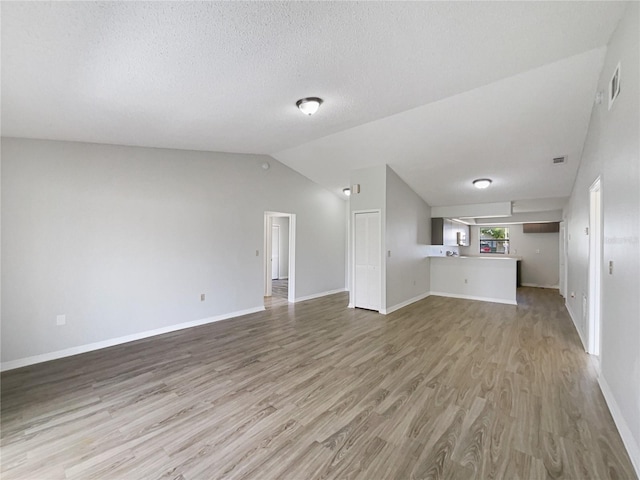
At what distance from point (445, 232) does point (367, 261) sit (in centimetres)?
312

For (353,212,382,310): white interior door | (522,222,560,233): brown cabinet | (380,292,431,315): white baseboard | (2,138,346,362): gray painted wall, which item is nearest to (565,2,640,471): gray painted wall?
(380,292,431,315): white baseboard

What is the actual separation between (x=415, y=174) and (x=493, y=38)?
12.0 feet

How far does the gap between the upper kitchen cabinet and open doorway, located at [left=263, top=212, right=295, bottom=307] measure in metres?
3.82

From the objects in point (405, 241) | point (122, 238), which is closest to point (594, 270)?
point (405, 241)

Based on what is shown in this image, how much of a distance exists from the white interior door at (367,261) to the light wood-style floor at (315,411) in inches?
61.9

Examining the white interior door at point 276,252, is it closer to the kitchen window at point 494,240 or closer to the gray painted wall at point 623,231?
the kitchen window at point 494,240

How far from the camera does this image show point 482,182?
5.69 metres

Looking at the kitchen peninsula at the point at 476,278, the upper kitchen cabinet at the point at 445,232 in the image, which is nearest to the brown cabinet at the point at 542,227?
the upper kitchen cabinet at the point at 445,232

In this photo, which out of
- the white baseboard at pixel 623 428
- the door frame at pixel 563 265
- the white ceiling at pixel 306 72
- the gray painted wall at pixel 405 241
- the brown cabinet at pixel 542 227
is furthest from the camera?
the brown cabinet at pixel 542 227

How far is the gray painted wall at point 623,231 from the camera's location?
179 cm

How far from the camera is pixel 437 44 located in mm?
2248

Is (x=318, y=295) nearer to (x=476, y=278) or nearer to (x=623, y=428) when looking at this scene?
(x=476, y=278)

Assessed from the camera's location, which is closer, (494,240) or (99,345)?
(99,345)

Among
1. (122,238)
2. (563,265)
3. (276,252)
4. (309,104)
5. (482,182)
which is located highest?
(309,104)
